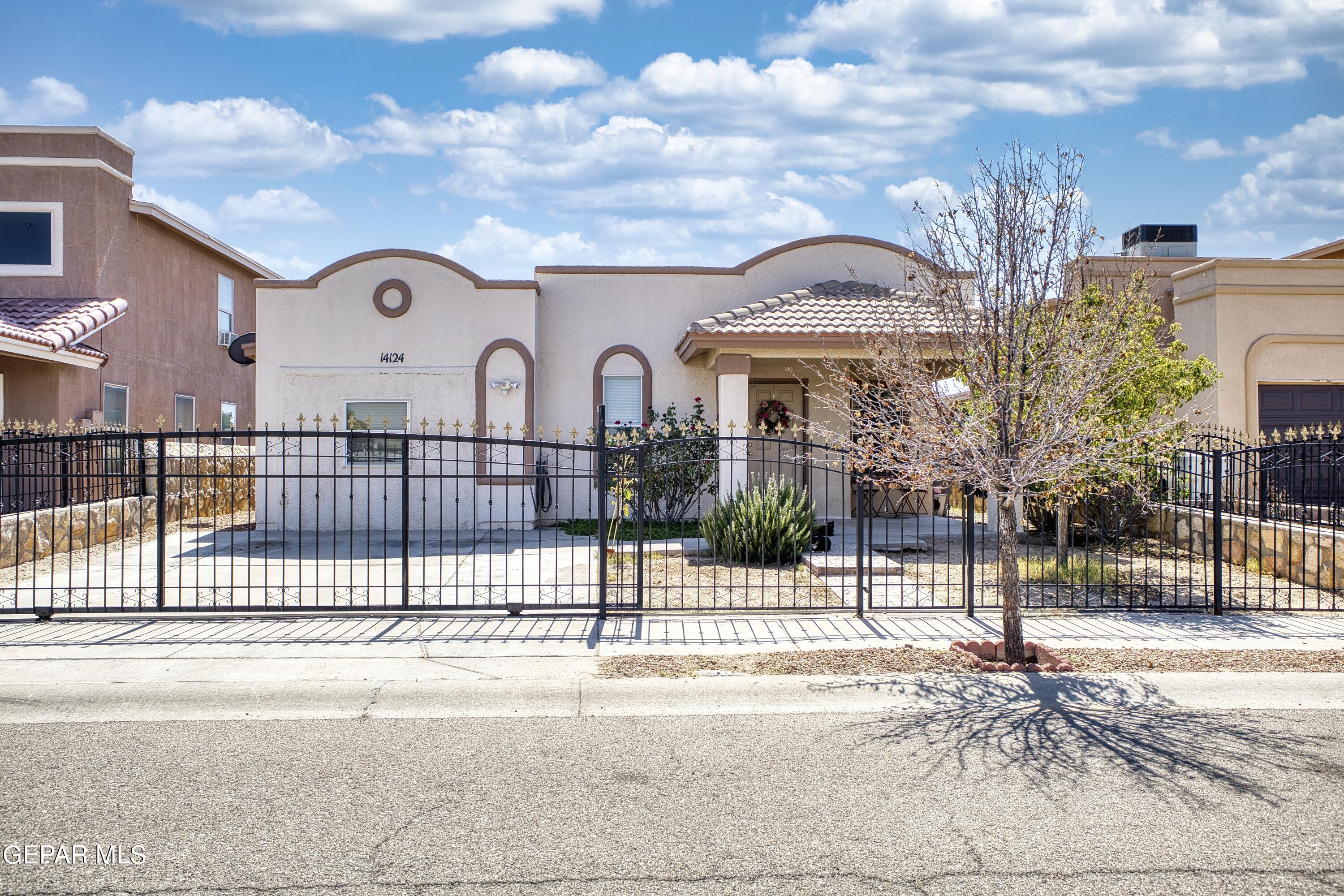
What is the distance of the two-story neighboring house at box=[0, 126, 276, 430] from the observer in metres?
17.1

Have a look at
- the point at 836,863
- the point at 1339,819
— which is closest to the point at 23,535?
the point at 836,863

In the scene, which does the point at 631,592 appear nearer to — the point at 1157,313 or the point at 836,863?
the point at 836,863

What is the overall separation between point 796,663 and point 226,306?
21933 mm

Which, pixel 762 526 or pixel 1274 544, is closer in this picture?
pixel 1274 544

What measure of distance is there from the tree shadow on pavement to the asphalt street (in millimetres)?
23

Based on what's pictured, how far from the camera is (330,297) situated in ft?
54.3

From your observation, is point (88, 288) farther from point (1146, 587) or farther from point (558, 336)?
point (1146, 587)

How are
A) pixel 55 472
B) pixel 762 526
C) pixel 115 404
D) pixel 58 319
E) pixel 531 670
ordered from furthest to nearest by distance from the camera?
pixel 115 404, pixel 58 319, pixel 55 472, pixel 762 526, pixel 531 670

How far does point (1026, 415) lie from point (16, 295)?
19859 mm

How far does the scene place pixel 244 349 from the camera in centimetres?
1839

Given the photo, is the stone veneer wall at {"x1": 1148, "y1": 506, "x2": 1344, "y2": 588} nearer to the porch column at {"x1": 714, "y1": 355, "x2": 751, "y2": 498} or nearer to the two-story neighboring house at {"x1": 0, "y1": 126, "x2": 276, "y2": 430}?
the porch column at {"x1": 714, "y1": 355, "x2": 751, "y2": 498}

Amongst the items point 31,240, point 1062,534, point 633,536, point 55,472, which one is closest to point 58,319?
point 31,240

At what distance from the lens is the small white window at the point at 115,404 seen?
61.8ft

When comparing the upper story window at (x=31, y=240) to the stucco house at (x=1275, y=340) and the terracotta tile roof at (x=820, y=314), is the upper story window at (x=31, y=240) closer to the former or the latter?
the terracotta tile roof at (x=820, y=314)
